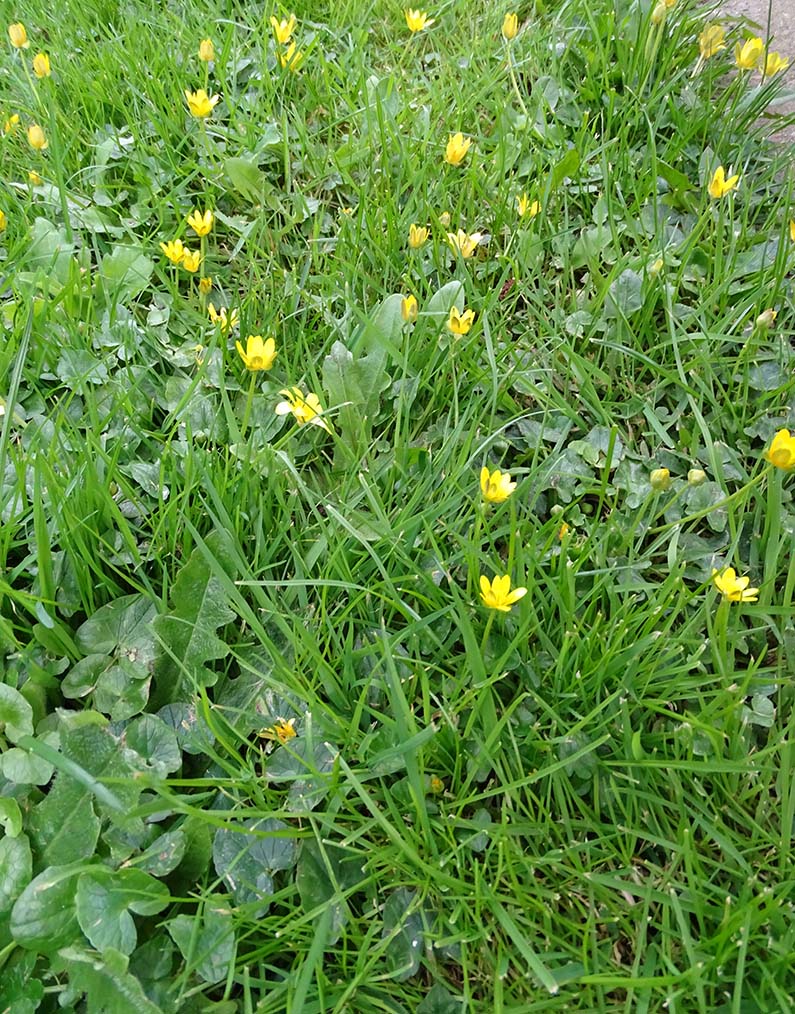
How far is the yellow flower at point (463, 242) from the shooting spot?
183 centimetres

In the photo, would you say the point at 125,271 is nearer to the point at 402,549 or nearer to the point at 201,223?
the point at 201,223

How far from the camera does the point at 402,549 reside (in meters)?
1.45

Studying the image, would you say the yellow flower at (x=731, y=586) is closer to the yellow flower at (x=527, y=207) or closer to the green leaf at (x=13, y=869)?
the yellow flower at (x=527, y=207)

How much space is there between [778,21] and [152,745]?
2.67 meters

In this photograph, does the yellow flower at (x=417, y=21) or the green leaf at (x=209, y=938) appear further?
the yellow flower at (x=417, y=21)

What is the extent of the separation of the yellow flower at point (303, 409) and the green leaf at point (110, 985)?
0.91m

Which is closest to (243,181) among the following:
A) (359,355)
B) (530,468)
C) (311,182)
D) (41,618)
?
(311,182)

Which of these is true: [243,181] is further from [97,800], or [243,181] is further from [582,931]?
[582,931]

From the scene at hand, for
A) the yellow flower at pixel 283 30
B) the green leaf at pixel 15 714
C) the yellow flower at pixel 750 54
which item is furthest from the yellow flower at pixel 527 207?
the green leaf at pixel 15 714

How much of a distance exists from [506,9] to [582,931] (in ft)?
8.46

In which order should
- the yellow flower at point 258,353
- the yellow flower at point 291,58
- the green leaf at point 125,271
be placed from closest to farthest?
the yellow flower at point 258,353 < the green leaf at point 125,271 < the yellow flower at point 291,58

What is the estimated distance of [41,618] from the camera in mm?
1344

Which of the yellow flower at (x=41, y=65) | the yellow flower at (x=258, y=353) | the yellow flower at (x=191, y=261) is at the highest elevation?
the yellow flower at (x=41, y=65)

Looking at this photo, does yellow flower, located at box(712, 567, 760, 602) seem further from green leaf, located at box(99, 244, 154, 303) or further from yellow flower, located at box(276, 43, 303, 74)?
yellow flower, located at box(276, 43, 303, 74)
